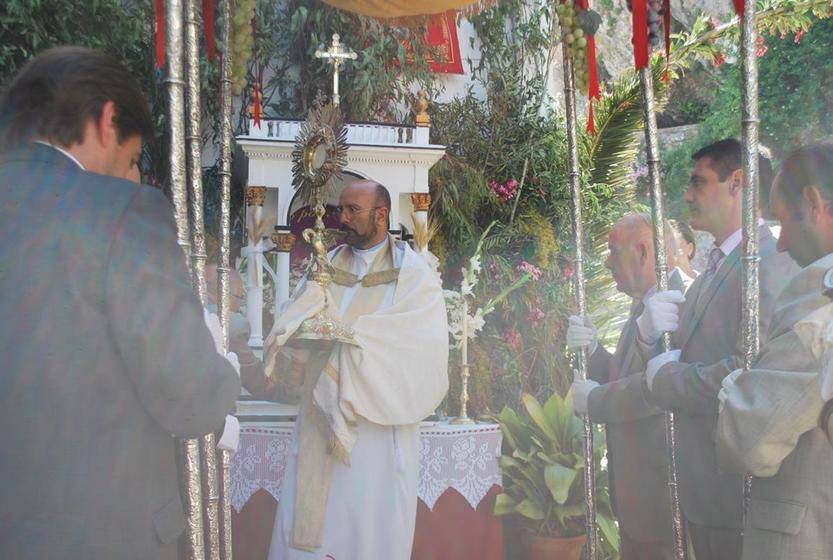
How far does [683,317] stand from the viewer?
4.05 metres

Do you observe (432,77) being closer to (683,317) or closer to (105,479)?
(683,317)

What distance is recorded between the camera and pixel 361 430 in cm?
485

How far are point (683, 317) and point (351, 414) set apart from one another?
1.65 meters

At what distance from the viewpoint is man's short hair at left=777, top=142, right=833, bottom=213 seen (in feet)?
9.29

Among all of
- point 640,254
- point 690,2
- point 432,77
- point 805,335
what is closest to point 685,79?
point 690,2

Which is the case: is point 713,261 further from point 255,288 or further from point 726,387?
point 255,288

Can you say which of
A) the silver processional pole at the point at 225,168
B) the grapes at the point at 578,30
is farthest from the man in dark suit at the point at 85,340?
the grapes at the point at 578,30

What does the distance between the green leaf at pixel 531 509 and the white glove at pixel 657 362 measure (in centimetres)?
271

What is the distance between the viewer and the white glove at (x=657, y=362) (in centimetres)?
379

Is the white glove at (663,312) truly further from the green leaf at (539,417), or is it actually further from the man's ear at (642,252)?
the green leaf at (539,417)

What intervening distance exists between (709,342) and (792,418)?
3.92ft

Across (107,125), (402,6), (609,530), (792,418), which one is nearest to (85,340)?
(107,125)

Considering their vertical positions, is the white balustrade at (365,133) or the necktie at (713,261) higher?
the white balustrade at (365,133)

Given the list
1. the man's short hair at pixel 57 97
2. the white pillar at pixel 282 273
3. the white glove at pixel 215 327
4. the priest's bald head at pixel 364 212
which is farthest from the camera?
the white pillar at pixel 282 273
